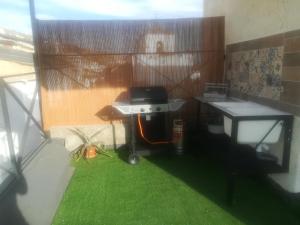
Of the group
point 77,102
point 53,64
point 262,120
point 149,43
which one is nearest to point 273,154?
point 262,120

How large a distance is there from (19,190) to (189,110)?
333cm

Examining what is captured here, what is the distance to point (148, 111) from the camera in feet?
13.7

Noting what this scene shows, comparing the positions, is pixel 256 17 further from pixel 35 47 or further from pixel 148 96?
pixel 35 47

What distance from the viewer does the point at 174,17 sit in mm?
4746

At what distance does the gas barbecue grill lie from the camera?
4.15 metres

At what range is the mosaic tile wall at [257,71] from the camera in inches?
129

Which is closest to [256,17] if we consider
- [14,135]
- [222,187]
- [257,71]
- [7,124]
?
[257,71]

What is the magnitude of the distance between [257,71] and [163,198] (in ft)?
7.22

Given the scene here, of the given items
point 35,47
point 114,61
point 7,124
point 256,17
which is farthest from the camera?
point 114,61

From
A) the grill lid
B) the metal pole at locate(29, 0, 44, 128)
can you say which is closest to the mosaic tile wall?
the grill lid

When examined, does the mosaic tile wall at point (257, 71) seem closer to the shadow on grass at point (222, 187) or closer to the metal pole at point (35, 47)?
the shadow on grass at point (222, 187)

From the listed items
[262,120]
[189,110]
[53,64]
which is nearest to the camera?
[262,120]

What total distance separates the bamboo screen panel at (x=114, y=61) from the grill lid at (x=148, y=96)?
55 cm

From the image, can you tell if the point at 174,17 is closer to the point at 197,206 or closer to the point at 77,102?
the point at 77,102
